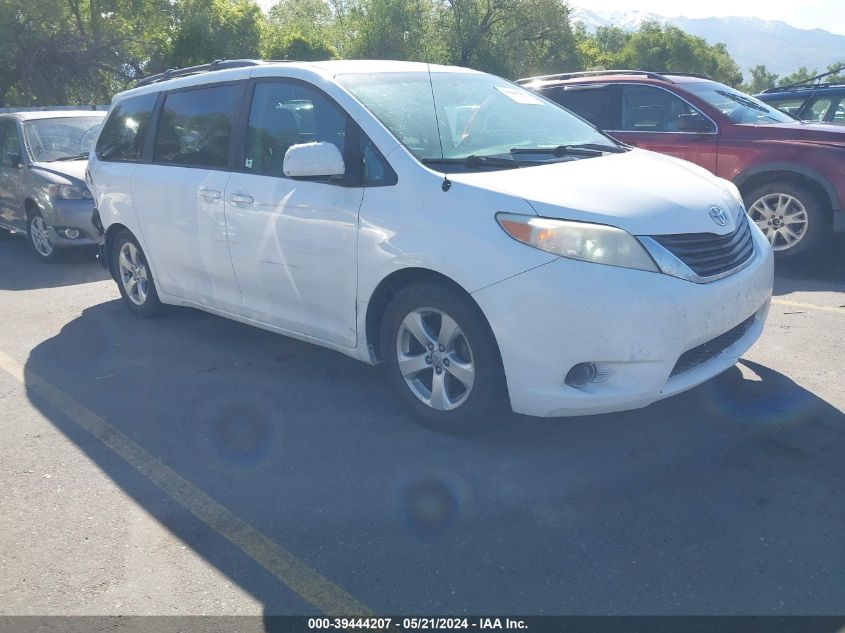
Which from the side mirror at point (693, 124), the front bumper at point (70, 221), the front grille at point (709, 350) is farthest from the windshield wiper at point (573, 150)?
the front bumper at point (70, 221)

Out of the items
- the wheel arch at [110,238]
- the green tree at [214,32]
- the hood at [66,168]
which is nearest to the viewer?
the wheel arch at [110,238]

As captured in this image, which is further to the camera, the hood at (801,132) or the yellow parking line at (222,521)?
the hood at (801,132)

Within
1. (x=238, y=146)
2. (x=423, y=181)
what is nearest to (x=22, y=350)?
(x=238, y=146)

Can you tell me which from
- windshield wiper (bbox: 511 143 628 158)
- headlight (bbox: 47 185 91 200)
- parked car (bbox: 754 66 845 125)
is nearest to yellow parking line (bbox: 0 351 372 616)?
windshield wiper (bbox: 511 143 628 158)

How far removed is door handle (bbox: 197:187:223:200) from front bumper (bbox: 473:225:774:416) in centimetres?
216

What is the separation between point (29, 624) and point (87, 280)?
6.17m

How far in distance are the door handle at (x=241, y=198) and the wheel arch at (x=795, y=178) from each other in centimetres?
475

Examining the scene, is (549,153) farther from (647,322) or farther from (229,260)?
(229,260)

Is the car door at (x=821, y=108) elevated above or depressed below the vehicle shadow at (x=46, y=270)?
above

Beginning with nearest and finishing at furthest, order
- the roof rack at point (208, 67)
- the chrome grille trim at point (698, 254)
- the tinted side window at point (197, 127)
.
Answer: the chrome grille trim at point (698, 254) → the tinted side window at point (197, 127) → the roof rack at point (208, 67)

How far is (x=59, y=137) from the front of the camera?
10.1m

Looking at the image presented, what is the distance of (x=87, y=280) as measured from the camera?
8.48m

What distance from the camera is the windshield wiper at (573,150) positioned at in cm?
441

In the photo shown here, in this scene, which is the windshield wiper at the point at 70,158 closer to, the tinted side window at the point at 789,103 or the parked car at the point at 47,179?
the parked car at the point at 47,179
